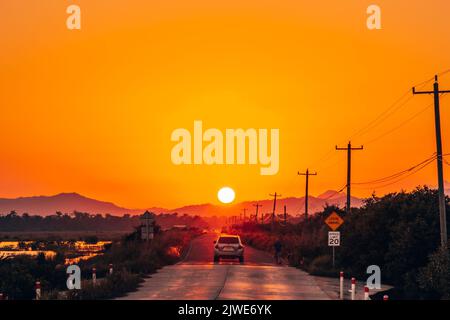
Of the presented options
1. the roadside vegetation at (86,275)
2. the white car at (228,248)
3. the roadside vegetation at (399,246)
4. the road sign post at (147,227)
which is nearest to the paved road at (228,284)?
the roadside vegetation at (86,275)

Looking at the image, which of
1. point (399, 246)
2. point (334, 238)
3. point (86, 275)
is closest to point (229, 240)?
point (86, 275)

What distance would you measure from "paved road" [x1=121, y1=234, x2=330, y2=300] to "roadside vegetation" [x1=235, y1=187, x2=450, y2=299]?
10.6 ft

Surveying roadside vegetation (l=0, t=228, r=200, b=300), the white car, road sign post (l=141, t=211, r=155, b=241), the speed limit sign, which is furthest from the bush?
the white car

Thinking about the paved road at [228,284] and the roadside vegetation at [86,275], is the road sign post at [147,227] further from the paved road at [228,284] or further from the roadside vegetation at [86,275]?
the paved road at [228,284]

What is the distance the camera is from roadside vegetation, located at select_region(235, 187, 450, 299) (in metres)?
38.8

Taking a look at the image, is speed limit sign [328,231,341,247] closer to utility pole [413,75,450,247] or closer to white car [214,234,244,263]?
utility pole [413,75,450,247]

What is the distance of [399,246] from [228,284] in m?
11.0

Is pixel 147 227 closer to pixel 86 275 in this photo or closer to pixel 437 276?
pixel 86 275

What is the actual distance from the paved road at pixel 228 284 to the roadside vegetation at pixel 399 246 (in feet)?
10.6

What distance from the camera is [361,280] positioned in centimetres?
4784

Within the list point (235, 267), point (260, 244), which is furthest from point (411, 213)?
point (260, 244)

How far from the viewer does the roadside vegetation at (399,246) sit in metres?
38.8

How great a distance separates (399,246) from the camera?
45250mm
